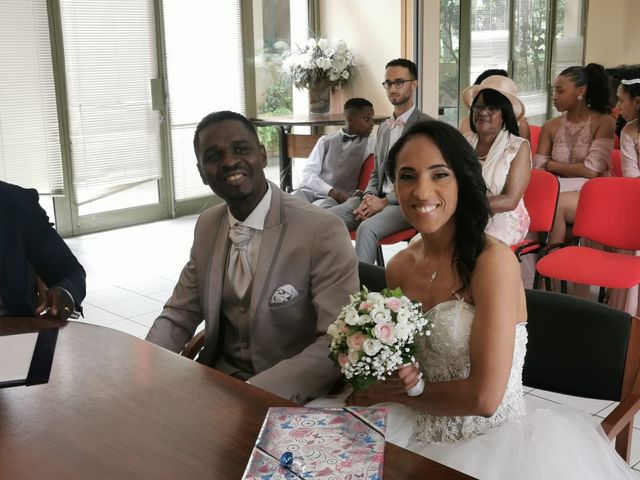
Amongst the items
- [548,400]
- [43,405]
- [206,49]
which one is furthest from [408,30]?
[43,405]

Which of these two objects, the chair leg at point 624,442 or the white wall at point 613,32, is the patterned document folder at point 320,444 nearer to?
the chair leg at point 624,442

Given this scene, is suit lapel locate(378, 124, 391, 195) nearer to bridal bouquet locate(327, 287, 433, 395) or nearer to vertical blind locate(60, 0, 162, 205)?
vertical blind locate(60, 0, 162, 205)

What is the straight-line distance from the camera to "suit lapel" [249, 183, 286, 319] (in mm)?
2188

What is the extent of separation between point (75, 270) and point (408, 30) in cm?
599

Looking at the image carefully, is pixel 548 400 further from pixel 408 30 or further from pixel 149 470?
pixel 408 30

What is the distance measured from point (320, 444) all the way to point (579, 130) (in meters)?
4.74

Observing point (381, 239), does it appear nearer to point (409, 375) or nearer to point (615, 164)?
point (615, 164)

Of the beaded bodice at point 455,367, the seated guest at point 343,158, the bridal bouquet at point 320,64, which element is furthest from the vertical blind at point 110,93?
the beaded bodice at point 455,367

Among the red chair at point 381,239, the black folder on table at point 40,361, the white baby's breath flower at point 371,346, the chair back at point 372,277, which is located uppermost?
the white baby's breath flower at point 371,346

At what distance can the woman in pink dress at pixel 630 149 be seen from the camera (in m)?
4.42

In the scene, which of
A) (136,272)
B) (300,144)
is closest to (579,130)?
(300,144)

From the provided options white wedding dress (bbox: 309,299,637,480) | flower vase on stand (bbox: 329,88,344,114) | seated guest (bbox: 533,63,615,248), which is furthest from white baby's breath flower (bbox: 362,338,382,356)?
flower vase on stand (bbox: 329,88,344,114)

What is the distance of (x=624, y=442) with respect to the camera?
2.05m

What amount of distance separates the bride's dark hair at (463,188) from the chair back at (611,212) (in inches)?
95.1
